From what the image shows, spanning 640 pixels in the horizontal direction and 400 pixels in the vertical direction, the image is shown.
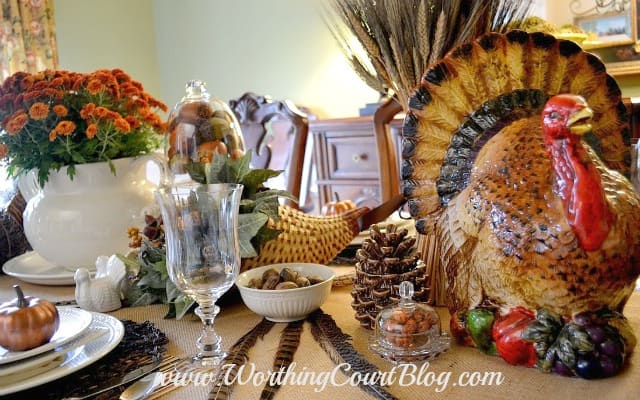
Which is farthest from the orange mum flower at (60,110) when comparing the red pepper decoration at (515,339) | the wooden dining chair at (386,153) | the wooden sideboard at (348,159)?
the wooden sideboard at (348,159)

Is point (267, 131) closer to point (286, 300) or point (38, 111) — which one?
point (38, 111)

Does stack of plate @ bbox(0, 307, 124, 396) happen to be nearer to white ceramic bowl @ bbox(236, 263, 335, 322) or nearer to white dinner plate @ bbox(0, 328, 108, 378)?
white dinner plate @ bbox(0, 328, 108, 378)

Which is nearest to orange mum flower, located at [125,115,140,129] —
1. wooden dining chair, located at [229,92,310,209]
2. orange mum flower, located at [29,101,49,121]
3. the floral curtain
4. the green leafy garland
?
orange mum flower, located at [29,101,49,121]

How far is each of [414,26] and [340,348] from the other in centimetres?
45

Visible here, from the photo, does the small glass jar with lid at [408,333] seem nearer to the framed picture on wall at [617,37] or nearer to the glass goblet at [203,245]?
the glass goblet at [203,245]

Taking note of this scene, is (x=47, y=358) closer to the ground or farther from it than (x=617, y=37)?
closer to the ground

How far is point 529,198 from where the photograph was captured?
2.22 feet

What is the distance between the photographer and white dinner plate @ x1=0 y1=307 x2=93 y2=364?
0.71 metres

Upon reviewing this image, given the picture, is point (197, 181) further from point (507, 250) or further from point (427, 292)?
point (507, 250)

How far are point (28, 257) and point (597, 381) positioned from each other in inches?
45.5

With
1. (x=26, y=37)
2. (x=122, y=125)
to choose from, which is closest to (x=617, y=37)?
(x=122, y=125)

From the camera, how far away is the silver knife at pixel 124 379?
0.68m

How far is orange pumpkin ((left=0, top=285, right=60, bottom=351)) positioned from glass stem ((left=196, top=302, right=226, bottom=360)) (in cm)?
17

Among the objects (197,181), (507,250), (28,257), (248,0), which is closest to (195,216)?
(197,181)
